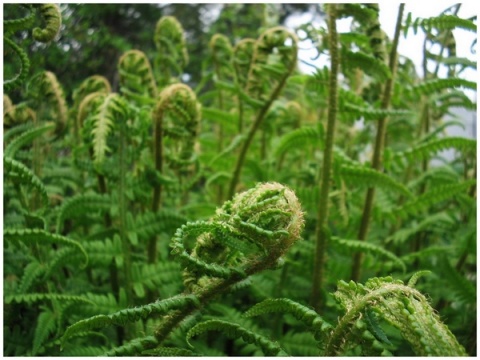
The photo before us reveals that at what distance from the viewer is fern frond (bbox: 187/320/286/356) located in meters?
0.67

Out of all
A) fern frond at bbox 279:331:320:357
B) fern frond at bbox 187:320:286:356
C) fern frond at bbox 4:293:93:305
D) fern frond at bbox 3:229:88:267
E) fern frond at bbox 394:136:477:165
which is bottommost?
fern frond at bbox 279:331:320:357

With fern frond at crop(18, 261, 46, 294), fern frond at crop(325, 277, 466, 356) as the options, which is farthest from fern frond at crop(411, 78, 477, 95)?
fern frond at crop(18, 261, 46, 294)

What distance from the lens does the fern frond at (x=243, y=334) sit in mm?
673

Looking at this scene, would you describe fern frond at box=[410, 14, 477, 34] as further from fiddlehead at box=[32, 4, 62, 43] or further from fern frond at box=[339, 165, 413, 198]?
fiddlehead at box=[32, 4, 62, 43]

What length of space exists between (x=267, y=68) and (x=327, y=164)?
1.00 ft

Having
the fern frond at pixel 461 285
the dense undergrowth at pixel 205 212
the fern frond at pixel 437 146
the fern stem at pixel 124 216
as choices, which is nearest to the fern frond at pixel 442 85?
the dense undergrowth at pixel 205 212

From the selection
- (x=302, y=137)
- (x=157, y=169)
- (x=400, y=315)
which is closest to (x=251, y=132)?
(x=302, y=137)

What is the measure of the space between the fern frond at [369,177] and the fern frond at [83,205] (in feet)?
1.61

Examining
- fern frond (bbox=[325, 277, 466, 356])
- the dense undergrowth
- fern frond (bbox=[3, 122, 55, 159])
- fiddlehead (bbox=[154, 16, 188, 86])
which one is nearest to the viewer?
fern frond (bbox=[325, 277, 466, 356])

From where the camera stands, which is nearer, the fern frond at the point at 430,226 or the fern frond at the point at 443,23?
the fern frond at the point at 443,23

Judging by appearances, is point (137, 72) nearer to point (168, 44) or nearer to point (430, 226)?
point (168, 44)

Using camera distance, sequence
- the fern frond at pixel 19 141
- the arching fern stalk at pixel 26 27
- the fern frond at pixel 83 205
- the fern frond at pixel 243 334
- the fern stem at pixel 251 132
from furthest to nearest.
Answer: the fern stem at pixel 251 132, the fern frond at pixel 83 205, the fern frond at pixel 19 141, the arching fern stalk at pixel 26 27, the fern frond at pixel 243 334

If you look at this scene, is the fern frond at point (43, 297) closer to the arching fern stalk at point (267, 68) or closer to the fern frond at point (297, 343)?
the fern frond at point (297, 343)

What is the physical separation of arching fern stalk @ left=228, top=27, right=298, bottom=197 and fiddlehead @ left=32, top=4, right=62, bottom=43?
503mm
